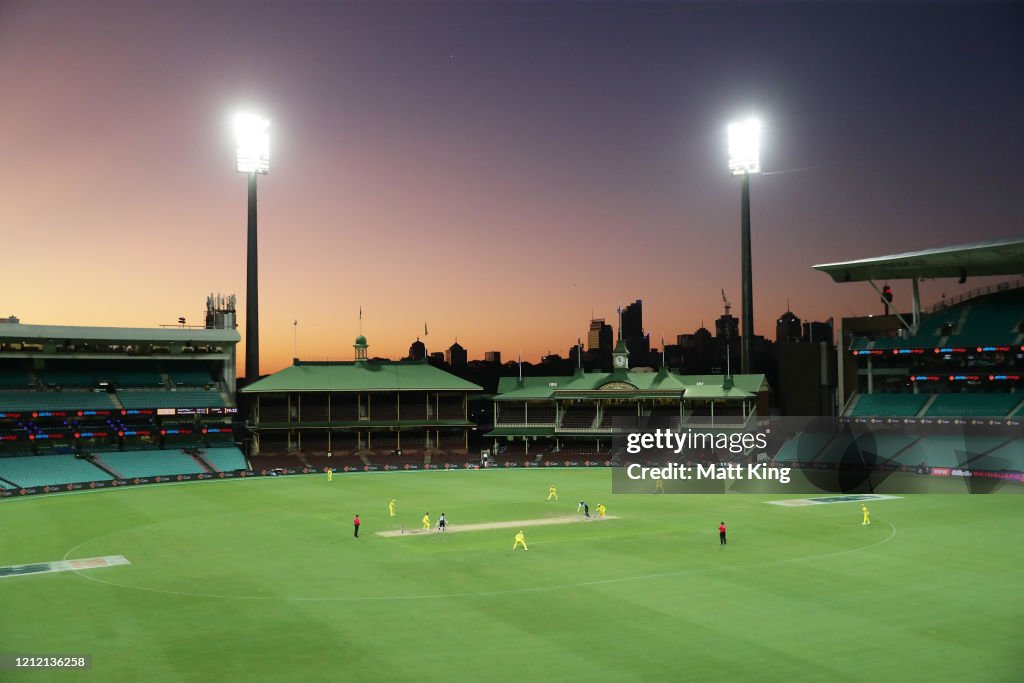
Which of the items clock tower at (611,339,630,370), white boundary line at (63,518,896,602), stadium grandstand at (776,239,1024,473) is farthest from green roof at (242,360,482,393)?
white boundary line at (63,518,896,602)

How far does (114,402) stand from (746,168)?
222ft

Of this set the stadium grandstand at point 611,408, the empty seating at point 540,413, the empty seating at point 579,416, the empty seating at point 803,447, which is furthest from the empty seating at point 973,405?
the empty seating at point 540,413

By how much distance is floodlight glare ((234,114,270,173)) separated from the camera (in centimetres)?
9044

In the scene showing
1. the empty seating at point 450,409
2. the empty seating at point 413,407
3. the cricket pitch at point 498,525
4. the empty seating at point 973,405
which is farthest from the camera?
the empty seating at point 450,409

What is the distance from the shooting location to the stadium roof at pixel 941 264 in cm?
6969

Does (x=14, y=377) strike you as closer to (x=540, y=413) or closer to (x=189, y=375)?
(x=189, y=375)

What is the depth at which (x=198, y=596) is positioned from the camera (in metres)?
31.2

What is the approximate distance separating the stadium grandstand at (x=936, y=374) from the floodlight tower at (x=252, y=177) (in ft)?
179

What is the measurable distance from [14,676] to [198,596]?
30.0 ft

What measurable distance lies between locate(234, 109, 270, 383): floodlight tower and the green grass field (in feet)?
133

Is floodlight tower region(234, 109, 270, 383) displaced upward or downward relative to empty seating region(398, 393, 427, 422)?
upward

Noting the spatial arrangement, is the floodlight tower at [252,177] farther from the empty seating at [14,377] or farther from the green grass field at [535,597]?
the green grass field at [535,597]

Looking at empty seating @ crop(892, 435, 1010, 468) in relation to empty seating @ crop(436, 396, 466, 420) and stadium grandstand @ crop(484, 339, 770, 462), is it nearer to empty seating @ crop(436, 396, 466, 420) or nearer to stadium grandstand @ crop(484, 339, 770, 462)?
stadium grandstand @ crop(484, 339, 770, 462)

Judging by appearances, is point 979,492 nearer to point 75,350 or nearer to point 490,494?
point 490,494
